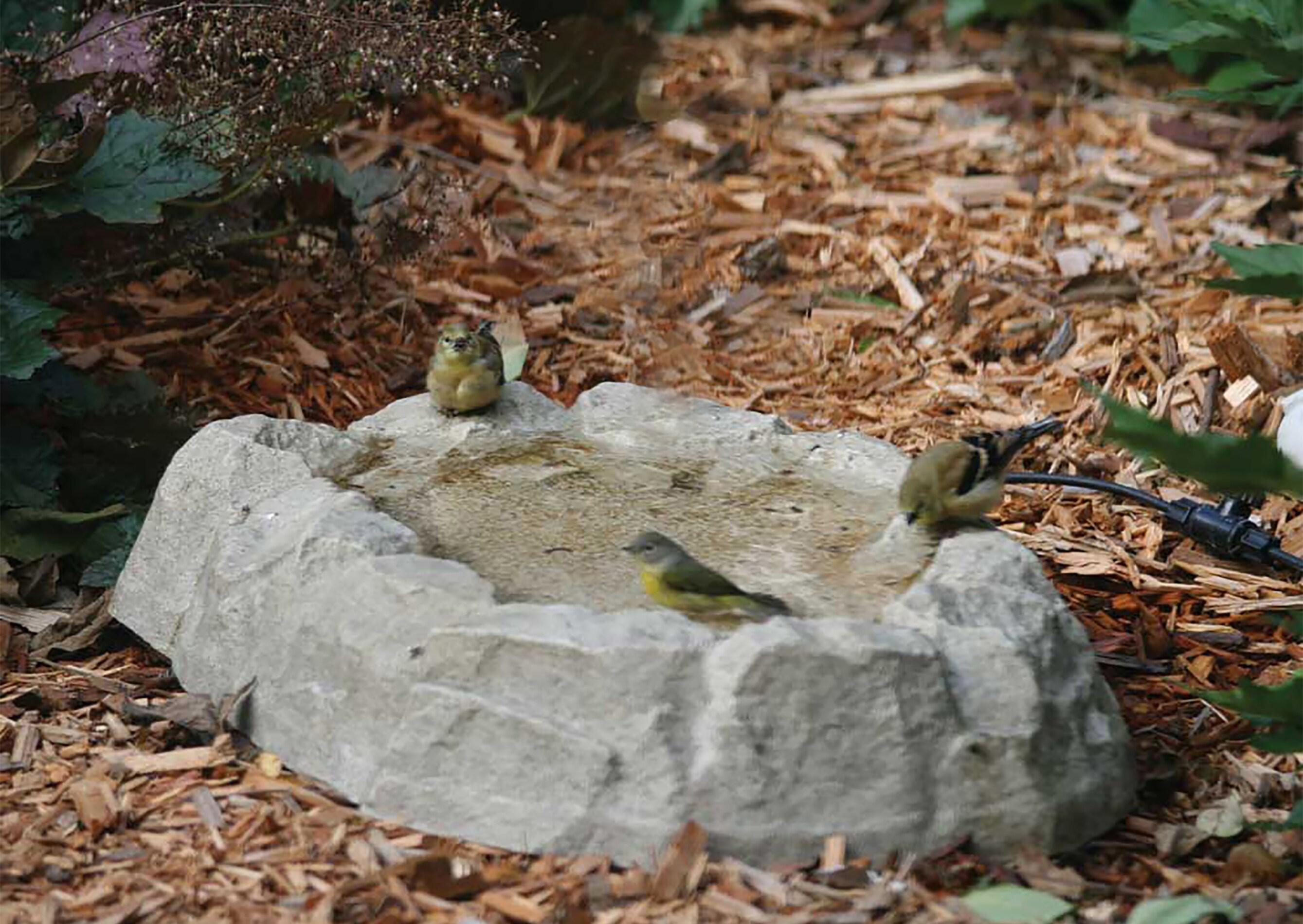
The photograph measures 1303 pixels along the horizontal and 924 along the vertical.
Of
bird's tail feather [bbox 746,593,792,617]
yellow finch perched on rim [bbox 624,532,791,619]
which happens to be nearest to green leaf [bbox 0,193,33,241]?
yellow finch perched on rim [bbox 624,532,791,619]

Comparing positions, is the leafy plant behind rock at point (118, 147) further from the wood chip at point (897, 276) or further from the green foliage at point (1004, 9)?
the green foliage at point (1004, 9)

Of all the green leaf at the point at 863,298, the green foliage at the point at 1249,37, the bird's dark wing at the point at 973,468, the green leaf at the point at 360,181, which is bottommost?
the green leaf at the point at 863,298

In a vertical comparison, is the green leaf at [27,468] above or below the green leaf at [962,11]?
below

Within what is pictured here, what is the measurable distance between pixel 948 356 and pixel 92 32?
3208 millimetres

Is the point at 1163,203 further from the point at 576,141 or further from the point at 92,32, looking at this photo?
the point at 92,32

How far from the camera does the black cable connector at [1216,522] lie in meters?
4.95

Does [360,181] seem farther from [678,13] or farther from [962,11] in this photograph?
[962,11]

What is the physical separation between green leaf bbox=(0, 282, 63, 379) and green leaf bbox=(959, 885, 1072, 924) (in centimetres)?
294

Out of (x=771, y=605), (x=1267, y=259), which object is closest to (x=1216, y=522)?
(x=1267, y=259)

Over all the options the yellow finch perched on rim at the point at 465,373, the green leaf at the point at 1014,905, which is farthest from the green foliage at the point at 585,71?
the green leaf at the point at 1014,905

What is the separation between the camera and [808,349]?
21.8ft

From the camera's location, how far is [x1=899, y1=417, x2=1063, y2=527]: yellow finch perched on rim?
160 inches

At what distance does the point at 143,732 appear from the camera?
13.9 feet

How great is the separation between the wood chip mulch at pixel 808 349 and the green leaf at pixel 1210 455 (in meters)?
1.00
